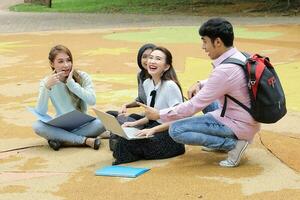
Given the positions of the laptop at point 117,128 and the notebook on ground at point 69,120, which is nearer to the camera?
the laptop at point 117,128

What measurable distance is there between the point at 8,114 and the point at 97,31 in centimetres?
963

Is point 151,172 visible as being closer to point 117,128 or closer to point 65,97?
point 117,128

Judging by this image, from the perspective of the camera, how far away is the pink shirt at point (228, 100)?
166 inches

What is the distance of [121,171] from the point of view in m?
4.31

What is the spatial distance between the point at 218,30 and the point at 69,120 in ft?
5.39

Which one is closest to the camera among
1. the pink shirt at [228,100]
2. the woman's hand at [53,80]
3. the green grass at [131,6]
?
the pink shirt at [228,100]

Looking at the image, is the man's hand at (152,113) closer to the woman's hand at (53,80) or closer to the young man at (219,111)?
the young man at (219,111)

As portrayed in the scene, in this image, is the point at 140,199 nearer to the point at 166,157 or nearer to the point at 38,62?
the point at 166,157

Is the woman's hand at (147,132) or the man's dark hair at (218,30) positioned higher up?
the man's dark hair at (218,30)

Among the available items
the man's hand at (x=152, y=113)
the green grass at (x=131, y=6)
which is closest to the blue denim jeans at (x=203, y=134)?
the man's hand at (x=152, y=113)

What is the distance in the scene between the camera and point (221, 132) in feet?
14.3

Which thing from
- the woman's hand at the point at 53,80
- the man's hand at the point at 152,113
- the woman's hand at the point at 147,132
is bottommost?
the woman's hand at the point at 147,132

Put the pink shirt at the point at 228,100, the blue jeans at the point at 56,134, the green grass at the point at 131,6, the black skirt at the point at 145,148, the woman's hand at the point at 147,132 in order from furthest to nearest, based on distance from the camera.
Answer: the green grass at the point at 131,6 → the blue jeans at the point at 56,134 → the black skirt at the point at 145,148 → the woman's hand at the point at 147,132 → the pink shirt at the point at 228,100

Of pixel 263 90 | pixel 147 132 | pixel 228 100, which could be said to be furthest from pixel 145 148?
pixel 263 90
